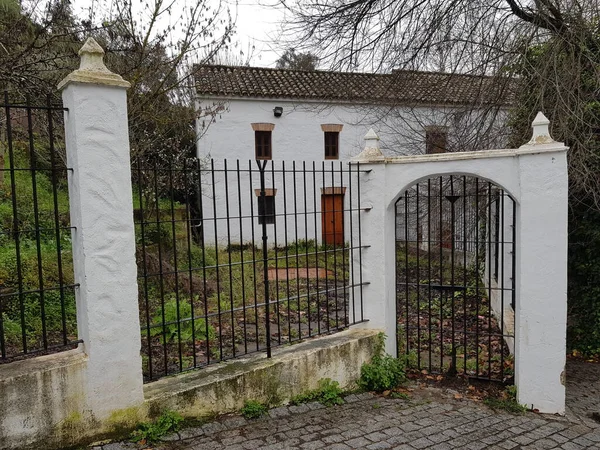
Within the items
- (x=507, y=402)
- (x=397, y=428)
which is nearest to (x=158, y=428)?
(x=397, y=428)

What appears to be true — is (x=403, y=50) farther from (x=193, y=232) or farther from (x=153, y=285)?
(x=193, y=232)

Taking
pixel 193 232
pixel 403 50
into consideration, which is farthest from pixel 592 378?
pixel 193 232

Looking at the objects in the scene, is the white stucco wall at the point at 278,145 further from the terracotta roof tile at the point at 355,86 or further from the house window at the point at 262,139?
the terracotta roof tile at the point at 355,86

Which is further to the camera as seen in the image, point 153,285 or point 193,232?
point 193,232

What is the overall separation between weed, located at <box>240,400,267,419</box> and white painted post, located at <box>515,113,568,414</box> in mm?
2607

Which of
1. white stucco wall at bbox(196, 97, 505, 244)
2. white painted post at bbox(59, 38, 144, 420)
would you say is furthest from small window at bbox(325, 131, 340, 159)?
white painted post at bbox(59, 38, 144, 420)

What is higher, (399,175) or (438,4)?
(438,4)

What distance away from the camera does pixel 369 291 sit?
16.5 feet

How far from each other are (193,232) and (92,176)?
9532 millimetres

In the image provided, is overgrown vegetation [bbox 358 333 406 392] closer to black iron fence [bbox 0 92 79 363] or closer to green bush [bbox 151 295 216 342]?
green bush [bbox 151 295 216 342]

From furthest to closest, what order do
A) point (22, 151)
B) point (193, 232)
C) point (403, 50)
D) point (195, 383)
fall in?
point (22, 151), point (193, 232), point (403, 50), point (195, 383)

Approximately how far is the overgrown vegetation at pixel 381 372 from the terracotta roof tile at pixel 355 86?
4.64 metres

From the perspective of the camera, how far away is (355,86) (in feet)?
44.6

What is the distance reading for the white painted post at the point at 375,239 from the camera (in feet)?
16.1
